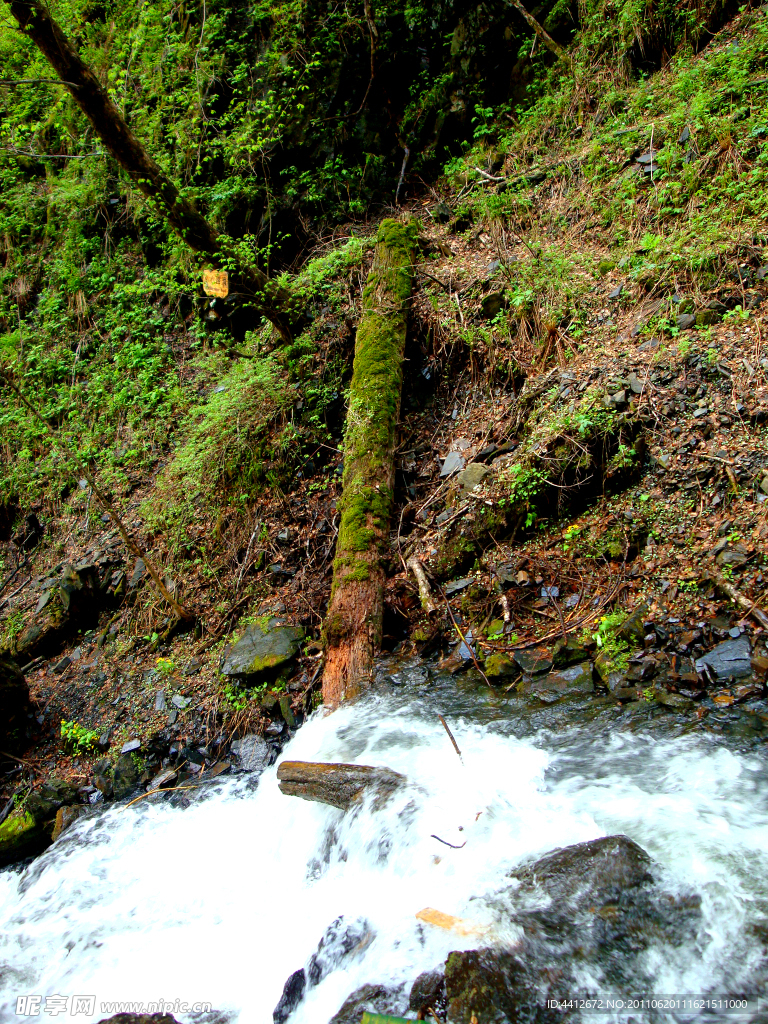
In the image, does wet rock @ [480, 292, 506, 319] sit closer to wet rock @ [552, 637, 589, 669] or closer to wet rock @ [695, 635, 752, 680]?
wet rock @ [552, 637, 589, 669]

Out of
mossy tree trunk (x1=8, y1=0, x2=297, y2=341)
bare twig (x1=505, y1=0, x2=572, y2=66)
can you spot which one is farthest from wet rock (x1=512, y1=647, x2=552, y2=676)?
bare twig (x1=505, y1=0, x2=572, y2=66)

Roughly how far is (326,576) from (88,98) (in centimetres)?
479

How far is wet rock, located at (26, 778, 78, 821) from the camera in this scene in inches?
180

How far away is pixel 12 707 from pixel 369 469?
4.02 metres

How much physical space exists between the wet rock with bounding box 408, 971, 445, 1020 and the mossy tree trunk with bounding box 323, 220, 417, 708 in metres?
2.13

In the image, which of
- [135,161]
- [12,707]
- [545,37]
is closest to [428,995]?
[12,707]

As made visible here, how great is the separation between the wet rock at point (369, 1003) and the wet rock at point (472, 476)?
3339mm

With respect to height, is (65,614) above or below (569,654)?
above

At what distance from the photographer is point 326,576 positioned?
523 cm

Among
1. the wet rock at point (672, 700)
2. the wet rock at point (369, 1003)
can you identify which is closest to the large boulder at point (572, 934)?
the wet rock at point (369, 1003)

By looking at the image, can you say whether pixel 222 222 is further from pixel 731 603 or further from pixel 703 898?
pixel 703 898

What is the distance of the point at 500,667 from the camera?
3906mm

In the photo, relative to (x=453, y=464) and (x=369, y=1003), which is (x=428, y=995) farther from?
(x=453, y=464)

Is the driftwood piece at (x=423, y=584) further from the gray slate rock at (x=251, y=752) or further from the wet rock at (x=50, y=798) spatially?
the wet rock at (x=50, y=798)
